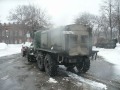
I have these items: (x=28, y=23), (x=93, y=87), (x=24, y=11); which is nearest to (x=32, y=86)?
(x=93, y=87)

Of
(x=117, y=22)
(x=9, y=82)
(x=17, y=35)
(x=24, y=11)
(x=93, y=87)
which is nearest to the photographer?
(x=93, y=87)

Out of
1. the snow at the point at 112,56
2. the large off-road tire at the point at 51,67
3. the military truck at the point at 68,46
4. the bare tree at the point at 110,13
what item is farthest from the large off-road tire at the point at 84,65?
the bare tree at the point at 110,13

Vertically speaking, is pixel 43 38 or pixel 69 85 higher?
pixel 43 38

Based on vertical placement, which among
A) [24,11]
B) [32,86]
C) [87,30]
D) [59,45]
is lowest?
[32,86]

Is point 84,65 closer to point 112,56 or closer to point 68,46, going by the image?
point 68,46

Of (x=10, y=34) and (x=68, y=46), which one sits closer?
(x=68, y=46)

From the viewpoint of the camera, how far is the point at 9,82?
29.6ft

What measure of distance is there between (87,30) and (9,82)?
4.33 metres

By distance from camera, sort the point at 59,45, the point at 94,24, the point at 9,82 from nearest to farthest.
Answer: the point at 9,82 < the point at 59,45 < the point at 94,24

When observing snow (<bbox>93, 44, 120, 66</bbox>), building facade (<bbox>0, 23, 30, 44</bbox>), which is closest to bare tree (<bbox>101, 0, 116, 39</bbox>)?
snow (<bbox>93, 44, 120, 66</bbox>)

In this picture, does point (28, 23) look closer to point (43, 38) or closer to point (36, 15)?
point (36, 15)

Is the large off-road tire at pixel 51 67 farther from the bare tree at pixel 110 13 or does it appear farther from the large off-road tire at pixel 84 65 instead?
the bare tree at pixel 110 13

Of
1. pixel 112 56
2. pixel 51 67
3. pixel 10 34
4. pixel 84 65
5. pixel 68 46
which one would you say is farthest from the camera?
pixel 10 34

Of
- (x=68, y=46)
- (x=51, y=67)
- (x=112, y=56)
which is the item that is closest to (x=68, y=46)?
(x=68, y=46)
